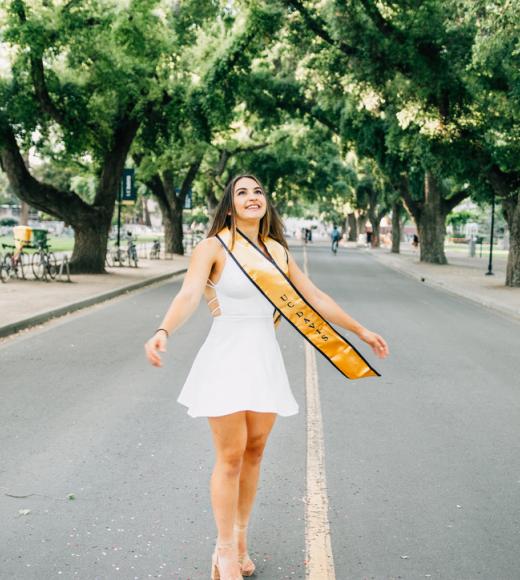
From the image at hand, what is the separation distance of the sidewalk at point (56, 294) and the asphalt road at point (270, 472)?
2598mm

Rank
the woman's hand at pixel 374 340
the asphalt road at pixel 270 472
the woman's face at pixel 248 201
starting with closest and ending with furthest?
1. the woman's face at pixel 248 201
2. the woman's hand at pixel 374 340
3. the asphalt road at pixel 270 472

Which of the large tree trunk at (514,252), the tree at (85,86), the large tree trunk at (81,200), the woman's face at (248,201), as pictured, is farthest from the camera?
the large tree trunk at (514,252)

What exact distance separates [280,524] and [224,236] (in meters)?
1.73

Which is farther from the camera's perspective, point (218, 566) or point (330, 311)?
point (330, 311)

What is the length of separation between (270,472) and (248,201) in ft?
7.68

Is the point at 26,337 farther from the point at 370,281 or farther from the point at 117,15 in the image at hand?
the point at 370,281

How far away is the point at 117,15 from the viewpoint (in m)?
19.2

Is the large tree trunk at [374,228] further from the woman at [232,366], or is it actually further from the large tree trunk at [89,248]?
the woman at [232,366]

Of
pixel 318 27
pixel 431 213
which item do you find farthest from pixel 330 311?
pixel 431 213

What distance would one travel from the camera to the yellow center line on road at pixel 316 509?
378 centimetres

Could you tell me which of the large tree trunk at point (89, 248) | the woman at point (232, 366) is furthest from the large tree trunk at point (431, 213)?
the woman at point (232, 366)

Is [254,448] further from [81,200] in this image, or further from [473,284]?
[473,284]

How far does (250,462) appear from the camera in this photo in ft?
12.0

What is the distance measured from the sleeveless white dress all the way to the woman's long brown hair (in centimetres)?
18
